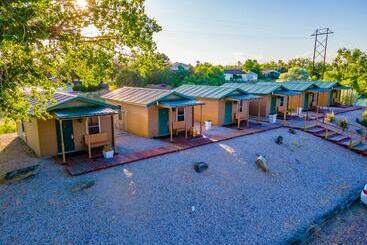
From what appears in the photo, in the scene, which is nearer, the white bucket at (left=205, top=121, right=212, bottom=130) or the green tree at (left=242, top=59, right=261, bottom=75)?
the white bucket at (left=205, top=121, right=212, bottom=130)

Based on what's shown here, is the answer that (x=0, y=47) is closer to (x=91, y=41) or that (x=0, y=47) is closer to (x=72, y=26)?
(x=72, y=26)

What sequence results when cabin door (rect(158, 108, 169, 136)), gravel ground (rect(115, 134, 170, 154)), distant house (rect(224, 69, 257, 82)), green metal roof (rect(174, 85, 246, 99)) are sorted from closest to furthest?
gravel ground (rect(115, 134, 170, 154)) < cabin door (rect(158, 108, 169, 136)) < green metal roof (rect(174, 85, 246, 99)) < distant house (rect(224, 69, 257, 82))

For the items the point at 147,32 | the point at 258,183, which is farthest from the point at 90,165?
the point at 258,183

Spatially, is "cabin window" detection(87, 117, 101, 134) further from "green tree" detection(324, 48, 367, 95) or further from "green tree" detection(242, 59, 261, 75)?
"green tree" detection(242, 59, 261, 75)

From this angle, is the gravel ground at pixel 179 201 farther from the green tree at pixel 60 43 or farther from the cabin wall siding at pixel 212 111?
the cabin wall siding at pixel 212 111

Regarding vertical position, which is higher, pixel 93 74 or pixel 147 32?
pixel 147 32

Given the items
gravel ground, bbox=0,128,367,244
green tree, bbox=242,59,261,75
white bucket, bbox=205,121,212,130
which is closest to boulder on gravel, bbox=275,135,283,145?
gravel ground, bbox=0,128,367,244

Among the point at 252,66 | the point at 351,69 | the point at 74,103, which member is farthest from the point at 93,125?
the point at 252,66
